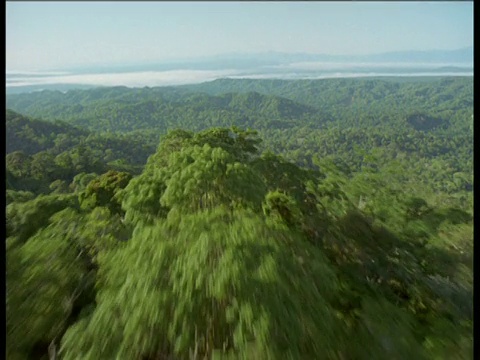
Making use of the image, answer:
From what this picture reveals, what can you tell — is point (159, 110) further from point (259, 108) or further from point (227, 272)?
point (227, 272)

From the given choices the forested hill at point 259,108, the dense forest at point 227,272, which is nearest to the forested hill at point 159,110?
the forested hill at point 259,108

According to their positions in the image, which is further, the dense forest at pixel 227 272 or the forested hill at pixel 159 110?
the forested hill at pixel 159 110

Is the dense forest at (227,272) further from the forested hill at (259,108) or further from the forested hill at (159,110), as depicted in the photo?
the forested hill at (159,110)

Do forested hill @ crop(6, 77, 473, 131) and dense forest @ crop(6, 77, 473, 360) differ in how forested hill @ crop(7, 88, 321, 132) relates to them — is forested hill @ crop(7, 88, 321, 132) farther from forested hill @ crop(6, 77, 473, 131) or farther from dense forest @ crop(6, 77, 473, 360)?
dense forest @ crop(6, 77, 473, 360)

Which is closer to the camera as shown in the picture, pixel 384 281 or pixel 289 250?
pixel 289 250

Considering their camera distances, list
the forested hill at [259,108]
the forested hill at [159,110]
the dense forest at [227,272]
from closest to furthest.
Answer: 1. the dense forest at [227,272]
2. the forested hill at [259,108]
3. the forested hill at [159,110]

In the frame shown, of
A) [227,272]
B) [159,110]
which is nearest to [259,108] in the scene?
[159,110]

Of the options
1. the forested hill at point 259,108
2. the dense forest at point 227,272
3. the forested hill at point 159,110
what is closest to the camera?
the dense forest at point 227,272

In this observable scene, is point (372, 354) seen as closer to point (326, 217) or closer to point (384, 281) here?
point (384, 281)

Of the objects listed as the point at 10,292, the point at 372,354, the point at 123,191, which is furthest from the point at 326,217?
the point at 10,292

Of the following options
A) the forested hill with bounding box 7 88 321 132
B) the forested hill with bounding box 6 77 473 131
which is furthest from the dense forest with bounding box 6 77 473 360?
the forested hill with bounding box 7 88 321 132
